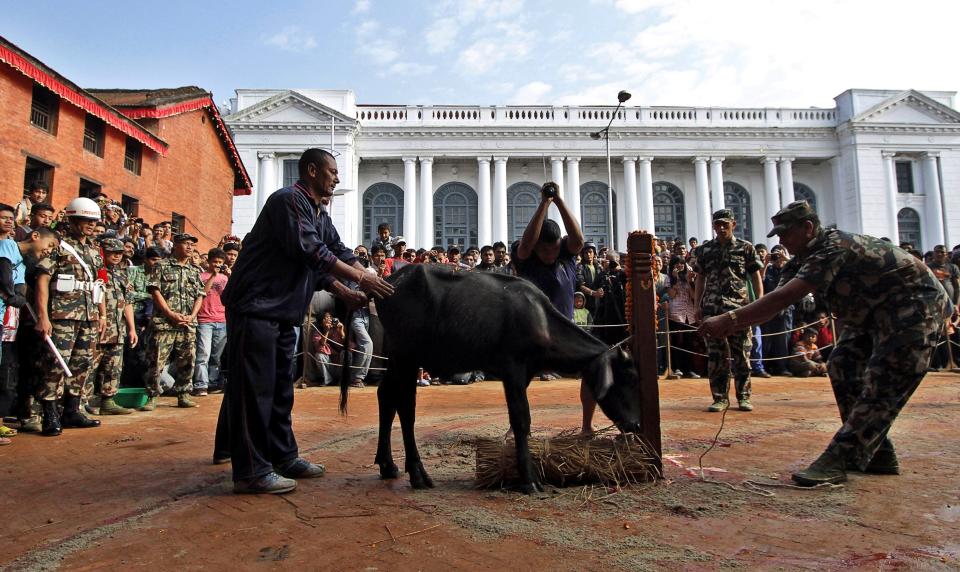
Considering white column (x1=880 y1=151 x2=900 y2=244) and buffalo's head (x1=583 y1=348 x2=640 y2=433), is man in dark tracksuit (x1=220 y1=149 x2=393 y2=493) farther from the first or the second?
white column (x1=880 y1=151 x2=900 y2=244)

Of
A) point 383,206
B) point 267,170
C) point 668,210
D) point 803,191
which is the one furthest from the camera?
point 803,191

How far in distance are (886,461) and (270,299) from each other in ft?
13.9

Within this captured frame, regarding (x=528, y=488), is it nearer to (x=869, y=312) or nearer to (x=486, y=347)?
(x=486, y=347)

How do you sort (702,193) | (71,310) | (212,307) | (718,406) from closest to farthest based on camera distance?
(71,310), (718,406), (212,307), (702,193)

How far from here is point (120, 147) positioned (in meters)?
19.6

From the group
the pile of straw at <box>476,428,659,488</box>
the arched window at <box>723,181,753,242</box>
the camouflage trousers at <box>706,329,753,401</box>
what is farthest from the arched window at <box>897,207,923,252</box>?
the pile of straw at <box>476,428,659,488</box>

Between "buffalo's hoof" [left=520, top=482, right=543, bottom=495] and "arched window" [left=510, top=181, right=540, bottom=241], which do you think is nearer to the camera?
"buffalo's hoof" [left=520, top=482, right=543, bottom=495]

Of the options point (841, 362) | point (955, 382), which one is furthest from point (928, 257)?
point (841, 362)

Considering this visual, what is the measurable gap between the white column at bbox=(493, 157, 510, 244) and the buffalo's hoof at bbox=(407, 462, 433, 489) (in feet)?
104

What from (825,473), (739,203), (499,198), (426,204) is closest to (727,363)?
(825,473)

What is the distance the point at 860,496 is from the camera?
10.9ft

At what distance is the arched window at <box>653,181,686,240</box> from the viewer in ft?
122

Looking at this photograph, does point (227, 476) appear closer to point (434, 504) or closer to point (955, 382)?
point (434, 504)

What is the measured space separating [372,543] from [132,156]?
73.7 feet
